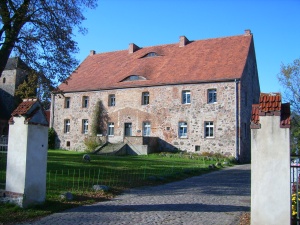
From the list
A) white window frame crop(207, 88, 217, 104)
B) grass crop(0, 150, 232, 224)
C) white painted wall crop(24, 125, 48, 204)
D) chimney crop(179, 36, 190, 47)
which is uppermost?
chimney crop(179, 36, 190, 47)

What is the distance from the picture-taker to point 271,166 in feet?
22.2

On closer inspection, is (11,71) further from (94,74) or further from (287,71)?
(287,71)

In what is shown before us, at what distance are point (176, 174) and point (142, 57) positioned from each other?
71.9 ft

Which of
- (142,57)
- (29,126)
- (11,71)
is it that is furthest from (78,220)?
(11,71)

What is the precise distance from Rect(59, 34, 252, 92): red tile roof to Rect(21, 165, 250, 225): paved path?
17302 mm

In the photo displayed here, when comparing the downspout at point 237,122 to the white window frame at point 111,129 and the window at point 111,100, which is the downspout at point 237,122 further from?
the window at point 111,100

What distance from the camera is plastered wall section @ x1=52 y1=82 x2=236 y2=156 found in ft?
89.9

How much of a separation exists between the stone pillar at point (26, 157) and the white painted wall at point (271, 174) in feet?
17.0

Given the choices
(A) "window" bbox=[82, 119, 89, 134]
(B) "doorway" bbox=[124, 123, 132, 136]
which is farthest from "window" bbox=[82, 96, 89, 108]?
(B) "doorway" bbox=[124, 123, 132, 136]

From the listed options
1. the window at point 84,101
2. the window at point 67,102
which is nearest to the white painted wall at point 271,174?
the window at point 84,101

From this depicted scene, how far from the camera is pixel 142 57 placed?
1396 inches

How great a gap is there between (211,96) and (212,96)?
10 centimetres

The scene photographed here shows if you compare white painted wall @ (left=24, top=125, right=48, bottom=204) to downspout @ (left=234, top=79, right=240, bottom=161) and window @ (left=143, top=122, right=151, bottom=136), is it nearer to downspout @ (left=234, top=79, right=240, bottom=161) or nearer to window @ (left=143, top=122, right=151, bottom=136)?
downspout @ (left=234, top=79, right=240, bottom=161)

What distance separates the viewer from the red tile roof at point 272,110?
6863 mm
